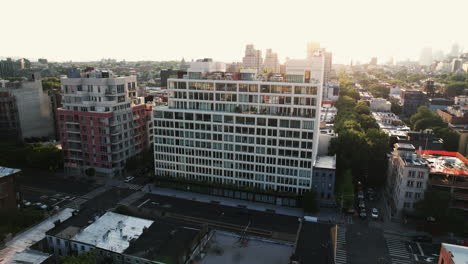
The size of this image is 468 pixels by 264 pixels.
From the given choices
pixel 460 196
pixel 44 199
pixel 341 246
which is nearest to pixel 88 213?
pixel 44 199

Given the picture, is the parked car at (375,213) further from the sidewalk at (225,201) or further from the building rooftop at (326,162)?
the sidewalk at (225,201)

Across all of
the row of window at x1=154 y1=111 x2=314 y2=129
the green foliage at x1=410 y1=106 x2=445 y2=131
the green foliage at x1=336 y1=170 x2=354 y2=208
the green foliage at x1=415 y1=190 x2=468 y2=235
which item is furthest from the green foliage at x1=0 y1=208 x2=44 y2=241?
the green foliage at x1=410 y1=106 x2=445 y2=131

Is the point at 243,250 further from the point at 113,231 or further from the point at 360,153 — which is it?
the point at 360,153

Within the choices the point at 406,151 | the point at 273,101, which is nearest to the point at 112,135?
the point at 273,101

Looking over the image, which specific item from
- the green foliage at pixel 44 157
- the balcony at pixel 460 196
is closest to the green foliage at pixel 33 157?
the green foliage at pixel 44 157

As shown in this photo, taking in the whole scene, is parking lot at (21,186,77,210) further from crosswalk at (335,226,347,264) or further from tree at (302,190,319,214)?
crosswalk at (335,226,347,264)
